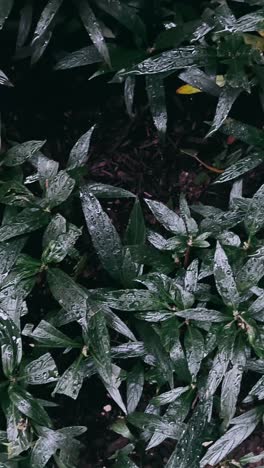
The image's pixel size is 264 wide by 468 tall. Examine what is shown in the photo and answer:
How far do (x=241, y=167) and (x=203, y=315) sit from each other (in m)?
0.48

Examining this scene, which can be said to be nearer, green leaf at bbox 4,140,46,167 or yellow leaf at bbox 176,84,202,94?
green leaf at bbox 4,140,46,167

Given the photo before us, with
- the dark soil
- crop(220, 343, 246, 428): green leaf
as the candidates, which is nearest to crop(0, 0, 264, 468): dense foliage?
crop(220, 343, 246, 428): green leaf

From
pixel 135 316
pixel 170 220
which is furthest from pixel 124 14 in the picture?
pixel 135 316

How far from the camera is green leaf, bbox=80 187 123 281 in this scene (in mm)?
1975

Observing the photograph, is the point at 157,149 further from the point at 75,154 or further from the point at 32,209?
the point at 32,209

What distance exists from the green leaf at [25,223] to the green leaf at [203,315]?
0.46 metres

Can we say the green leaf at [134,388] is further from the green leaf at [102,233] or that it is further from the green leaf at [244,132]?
the green leaf at [244,132]

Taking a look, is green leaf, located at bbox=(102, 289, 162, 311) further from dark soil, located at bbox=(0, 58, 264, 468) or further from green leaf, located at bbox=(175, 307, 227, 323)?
dark soil, located at bbox=(0, 58, 264, 468)

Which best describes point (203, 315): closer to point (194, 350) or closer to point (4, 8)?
point (194, 350)

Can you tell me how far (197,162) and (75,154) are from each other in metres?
0.45

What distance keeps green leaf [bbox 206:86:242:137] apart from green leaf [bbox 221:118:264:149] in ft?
0.17

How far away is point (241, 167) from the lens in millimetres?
2072

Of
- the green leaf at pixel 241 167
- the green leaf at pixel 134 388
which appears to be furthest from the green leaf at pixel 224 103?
the green leaf at pixel 134 388

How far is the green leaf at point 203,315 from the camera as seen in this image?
6.09 feet
